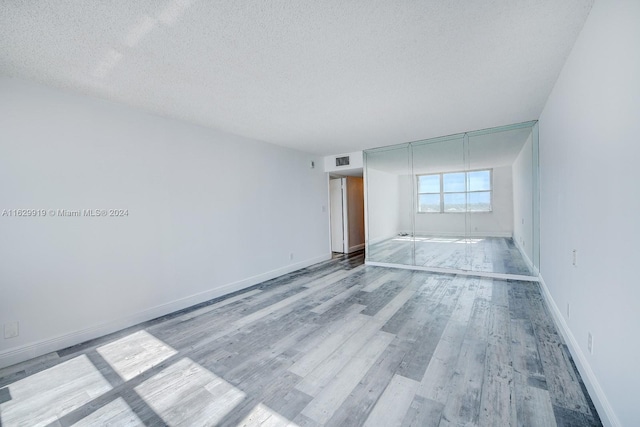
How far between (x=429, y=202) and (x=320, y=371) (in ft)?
12.5

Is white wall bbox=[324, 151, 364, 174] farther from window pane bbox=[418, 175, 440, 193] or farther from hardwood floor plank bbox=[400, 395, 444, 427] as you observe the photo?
hardwood floor plank bbox=[400, 395, 444, 427]

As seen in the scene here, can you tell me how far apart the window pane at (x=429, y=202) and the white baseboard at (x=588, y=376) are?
94.2 inches

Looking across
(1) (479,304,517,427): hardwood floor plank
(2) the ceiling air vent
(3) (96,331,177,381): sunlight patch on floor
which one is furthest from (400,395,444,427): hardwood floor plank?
(2) the ceiling air vent

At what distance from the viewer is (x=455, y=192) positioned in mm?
4695

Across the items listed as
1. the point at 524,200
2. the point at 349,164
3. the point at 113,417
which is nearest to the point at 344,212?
the point at 349,164

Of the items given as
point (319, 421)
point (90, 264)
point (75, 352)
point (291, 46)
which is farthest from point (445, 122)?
point (75, 352)

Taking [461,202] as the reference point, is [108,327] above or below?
below

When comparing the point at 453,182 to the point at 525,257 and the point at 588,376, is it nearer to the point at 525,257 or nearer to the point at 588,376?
the point at 525,257

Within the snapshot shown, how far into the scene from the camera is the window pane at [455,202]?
4.66m

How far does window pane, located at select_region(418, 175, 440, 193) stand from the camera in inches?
192

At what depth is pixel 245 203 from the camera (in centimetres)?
436

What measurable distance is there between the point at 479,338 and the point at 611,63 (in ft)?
7.46

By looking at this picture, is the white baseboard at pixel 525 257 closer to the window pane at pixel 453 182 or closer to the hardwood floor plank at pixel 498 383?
the window pane at pixel 453 182

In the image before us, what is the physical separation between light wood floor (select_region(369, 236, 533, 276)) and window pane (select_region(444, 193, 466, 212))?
0.55m
